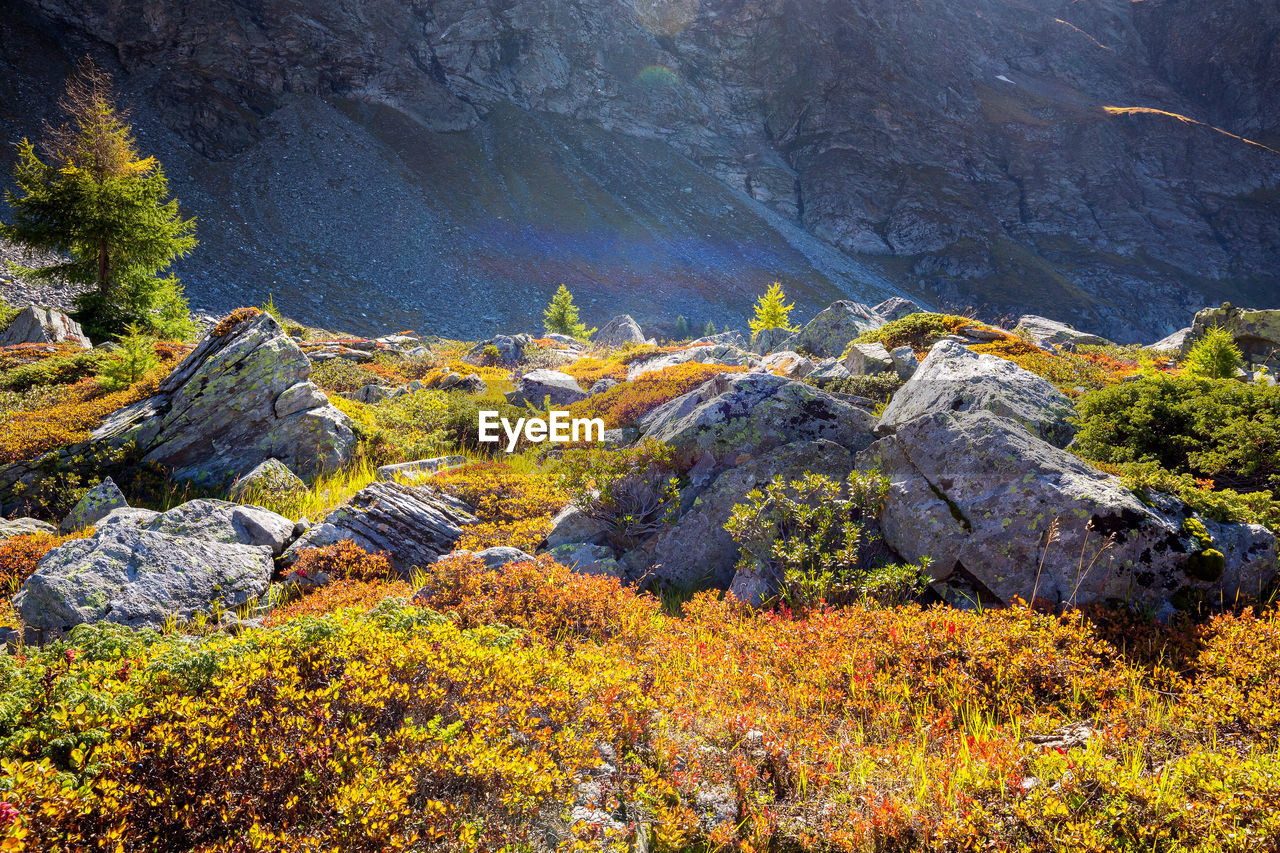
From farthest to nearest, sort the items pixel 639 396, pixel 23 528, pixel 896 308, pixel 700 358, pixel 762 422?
pixel 896 308 < pixel 700 358 < pixel 639 396 < pixel 762 422 < pixel 23 528

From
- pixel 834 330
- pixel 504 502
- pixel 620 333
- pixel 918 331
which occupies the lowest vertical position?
pixel 504 502

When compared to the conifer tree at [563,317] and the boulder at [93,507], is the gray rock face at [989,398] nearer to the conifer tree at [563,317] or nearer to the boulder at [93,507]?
the boulder at [93,507]

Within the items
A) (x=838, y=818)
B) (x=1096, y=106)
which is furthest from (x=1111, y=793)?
(x=1096, y=106)

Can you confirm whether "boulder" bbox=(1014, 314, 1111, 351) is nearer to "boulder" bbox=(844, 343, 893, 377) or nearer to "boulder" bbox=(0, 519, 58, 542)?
"boulder" bbox=(844, 343, 893, 377)

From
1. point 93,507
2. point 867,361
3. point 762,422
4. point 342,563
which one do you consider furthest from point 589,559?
point 867,361

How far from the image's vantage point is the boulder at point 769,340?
890 inches

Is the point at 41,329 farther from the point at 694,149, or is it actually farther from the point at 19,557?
the point at 694,149

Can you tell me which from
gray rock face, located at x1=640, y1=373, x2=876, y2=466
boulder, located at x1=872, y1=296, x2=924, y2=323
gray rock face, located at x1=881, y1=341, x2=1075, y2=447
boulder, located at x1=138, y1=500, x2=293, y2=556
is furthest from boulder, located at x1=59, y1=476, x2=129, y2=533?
boulder, located at x1=872, y1=296, x2=924, y2=323

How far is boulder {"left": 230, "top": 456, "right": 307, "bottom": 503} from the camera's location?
8.34 meters

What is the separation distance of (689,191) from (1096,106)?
87864 millimetres

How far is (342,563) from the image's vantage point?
242 inches

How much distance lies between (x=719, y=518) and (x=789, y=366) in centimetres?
915

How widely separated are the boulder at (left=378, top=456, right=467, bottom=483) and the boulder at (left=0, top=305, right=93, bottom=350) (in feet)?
60.0

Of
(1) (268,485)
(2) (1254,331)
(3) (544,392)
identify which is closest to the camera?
(1) (268,485)
